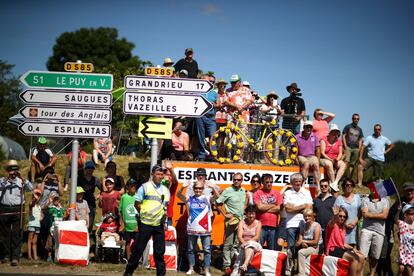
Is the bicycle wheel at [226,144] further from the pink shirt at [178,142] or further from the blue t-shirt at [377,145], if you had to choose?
the blue t-shirt at [377,145]

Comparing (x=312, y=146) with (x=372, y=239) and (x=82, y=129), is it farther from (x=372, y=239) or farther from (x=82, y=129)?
(x=82, y=129)

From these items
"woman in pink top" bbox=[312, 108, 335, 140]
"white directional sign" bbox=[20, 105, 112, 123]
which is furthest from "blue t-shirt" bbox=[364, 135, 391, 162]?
"white directional sign" bbox=[20, 105, 112, 123]

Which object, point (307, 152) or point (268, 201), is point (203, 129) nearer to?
point (307, 152)

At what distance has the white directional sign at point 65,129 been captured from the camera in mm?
15188

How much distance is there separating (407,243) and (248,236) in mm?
3091

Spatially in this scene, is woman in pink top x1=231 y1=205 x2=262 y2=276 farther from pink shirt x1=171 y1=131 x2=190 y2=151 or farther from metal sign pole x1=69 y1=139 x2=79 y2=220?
metal sign pole x1=69 y1=139 x2=79 y2=220

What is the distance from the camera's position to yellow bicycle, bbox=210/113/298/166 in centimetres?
1705

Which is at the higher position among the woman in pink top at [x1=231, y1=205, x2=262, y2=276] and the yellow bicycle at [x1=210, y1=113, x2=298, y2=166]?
the yellow bicycle at [x1=210, y1=113, x2=298, y2=166]

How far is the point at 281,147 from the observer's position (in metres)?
17.3

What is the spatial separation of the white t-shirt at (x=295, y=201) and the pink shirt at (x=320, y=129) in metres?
3.62

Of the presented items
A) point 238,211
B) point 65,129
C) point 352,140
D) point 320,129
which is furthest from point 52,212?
point 352,140

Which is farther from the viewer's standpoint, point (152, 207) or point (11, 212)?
point (11, 212)

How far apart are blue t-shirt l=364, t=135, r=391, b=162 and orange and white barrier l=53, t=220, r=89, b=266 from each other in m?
9.13

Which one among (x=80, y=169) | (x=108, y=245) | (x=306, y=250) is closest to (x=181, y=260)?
(x=108, y=245)
